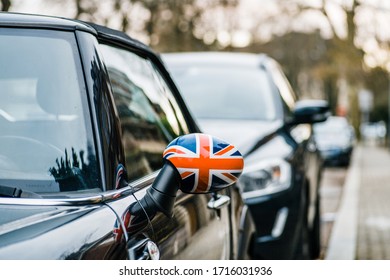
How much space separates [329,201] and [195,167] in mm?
11305

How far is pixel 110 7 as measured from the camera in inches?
993

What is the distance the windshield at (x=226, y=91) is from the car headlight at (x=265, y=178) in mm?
677

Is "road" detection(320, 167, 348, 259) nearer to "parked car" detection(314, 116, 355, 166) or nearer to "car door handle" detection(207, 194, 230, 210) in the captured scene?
"parked car" detection(314, 116, 355, 166)

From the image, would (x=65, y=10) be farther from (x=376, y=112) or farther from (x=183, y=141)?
(x=376, y=112)

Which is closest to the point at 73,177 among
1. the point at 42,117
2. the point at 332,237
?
the point at 42,117

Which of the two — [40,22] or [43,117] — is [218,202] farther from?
[40,22]

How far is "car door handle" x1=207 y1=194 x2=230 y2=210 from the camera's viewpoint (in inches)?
123

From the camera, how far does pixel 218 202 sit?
10.5 ft

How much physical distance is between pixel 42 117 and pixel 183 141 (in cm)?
52

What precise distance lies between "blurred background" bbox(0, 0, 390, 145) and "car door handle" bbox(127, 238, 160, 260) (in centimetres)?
1541

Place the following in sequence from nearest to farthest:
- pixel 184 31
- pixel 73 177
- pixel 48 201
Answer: pixel 48 201 < pixel 73 177 < pixel 184 31

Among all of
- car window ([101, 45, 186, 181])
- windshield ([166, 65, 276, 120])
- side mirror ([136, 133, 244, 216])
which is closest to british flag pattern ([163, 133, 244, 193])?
side mirror ([136, 133, 244, 216])

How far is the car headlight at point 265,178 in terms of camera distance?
5637 millimetres

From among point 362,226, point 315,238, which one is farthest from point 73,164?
point 362,226
